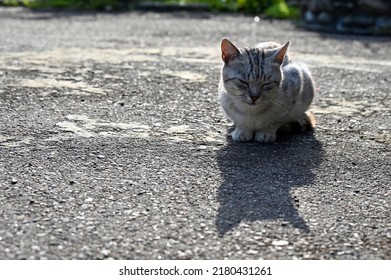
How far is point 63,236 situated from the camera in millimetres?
3316

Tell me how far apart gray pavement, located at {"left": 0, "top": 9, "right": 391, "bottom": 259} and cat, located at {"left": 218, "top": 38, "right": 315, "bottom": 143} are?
162mm

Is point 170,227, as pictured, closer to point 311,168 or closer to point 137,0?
point 311,168

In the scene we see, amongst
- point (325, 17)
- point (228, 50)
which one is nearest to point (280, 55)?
point (228, 50)

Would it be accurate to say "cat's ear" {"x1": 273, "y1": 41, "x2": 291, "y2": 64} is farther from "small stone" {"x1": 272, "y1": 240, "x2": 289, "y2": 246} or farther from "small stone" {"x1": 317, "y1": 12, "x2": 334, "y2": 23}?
"small stone" {"x1": 317, "y1": 12, "x2": 334, "y2": 23}

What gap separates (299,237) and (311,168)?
3.66 ft

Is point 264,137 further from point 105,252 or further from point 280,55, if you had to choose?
point 105,252

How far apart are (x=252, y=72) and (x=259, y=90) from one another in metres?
0.14

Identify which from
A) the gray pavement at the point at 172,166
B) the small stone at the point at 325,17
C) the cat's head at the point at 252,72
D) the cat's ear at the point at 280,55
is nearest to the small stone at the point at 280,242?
the gray pavement at the point at 172,166

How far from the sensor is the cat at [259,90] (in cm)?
473

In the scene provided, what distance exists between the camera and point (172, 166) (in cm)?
438

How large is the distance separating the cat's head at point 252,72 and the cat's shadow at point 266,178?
0.38m

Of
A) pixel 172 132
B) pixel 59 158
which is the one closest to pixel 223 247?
pixel 59 158

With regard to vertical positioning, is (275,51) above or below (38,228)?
above

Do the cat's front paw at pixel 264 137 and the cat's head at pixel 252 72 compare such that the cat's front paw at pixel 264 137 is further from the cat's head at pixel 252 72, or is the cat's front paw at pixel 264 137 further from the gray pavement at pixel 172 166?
the cat's head at pixel 252 72
